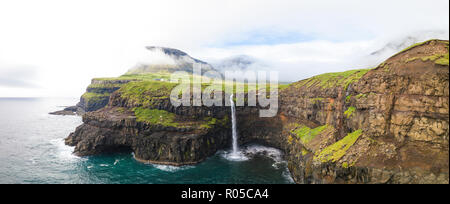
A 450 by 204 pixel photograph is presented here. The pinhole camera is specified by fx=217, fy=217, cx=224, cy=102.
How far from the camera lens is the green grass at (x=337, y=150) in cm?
3195

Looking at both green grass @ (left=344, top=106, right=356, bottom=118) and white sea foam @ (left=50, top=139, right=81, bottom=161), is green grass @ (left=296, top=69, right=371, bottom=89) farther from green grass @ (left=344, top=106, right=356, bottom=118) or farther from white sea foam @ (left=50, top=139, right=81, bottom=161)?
white sea foam @ (left=50, top=139, right=81, bottom=161)

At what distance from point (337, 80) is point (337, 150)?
19.9 meters

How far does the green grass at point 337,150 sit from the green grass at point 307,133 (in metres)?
8.64

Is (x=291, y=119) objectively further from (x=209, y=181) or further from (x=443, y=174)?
(x=443, y=174)

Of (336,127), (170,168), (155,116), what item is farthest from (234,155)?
(336,127)

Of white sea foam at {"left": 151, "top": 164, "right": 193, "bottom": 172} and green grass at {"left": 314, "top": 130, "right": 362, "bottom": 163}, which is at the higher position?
green grass at {"left": 314, "top": 130, "right": 362, "bottom": 163}

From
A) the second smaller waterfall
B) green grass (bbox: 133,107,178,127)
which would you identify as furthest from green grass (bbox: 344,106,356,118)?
green grass (bbox: 133,107,178,127)

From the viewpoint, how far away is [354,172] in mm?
28828

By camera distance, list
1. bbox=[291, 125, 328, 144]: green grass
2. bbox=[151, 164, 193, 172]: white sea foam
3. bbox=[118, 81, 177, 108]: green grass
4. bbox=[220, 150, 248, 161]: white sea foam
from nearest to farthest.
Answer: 1. bbox=[291, 125, 328, 144]: green grass
2. bbox=[151, 164, 193, 172]: white sea foam
3. bbox=[220, 150, 248, 161]: white sea foam
4. bbox=[118, 81, 177, 108]: green grass

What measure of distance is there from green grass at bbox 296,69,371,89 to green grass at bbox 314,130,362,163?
35.9ft

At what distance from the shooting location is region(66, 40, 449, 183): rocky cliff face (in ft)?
85.3

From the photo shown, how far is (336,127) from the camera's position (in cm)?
4050

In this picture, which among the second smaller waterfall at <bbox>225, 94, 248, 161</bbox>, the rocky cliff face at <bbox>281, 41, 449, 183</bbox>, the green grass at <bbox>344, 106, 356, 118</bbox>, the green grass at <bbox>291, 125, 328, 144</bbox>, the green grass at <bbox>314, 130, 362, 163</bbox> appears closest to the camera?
the rocky cliff face at <bbox>281, 41, 449, 183</bbox>
